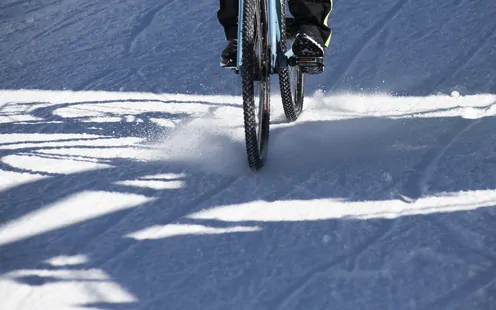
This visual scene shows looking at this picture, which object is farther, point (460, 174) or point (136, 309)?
point (460, 174)

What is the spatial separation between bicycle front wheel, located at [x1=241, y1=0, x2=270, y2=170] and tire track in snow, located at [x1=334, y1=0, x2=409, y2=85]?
4.13 ft

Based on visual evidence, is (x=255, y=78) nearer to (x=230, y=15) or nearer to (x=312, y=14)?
Result: (x=230, y=15)

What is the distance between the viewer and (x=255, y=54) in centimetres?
391

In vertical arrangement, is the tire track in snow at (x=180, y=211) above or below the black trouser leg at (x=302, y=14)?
below

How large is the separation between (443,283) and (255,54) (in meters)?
1.56

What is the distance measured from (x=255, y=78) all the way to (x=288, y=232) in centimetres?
88

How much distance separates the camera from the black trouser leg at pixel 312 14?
13.9ft

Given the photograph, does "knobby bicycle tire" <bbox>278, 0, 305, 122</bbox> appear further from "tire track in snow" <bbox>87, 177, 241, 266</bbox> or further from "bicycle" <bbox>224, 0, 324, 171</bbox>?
"tire track in snow" <bbox>87, 177, 241, 266</bbox>

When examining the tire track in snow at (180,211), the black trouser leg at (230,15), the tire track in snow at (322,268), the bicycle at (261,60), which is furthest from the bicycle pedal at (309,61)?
the tire track in snow at (322,268)

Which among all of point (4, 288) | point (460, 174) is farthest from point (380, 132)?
point (4, 288)

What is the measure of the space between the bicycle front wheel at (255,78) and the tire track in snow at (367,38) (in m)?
1.26

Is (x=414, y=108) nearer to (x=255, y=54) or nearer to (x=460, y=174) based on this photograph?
(x=460, y=174)

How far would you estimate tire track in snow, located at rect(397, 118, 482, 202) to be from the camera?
3871 mm

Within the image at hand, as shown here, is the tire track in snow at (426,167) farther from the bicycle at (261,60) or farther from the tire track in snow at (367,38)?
the tire track in snow at (367,38)
